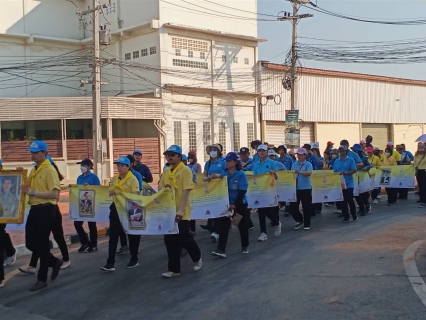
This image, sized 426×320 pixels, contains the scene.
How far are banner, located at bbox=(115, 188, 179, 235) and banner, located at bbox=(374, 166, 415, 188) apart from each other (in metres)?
10.4

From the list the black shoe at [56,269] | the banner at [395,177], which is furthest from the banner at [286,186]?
the black shoe at [56,269]

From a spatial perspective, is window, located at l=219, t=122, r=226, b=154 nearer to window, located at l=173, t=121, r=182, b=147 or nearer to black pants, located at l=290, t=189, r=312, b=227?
window, located at l=173, t=121, r=182, b=147

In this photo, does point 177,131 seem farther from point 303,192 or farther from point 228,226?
point 228,226

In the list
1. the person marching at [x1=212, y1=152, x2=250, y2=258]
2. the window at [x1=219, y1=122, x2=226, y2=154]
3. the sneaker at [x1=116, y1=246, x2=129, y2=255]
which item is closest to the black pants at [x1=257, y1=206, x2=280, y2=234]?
the person marching at [x1=212, y1=152, x2=250, y2=258]

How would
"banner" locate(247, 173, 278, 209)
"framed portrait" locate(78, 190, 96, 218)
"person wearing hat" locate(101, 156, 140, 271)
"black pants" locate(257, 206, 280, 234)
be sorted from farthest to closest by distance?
"banner" locate(247, 173, 278, 209) → "black pants" locate(257, 206, 280, 234) → "framed portrait" locate(78, 190, 96, 218) → "person wearing hat" locate(101, 156, 140, 271)

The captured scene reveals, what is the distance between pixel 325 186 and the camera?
543 inches

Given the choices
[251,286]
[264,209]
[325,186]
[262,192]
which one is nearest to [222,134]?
[325,186]

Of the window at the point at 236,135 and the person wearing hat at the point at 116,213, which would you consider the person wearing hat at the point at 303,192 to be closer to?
the person wearing hat at the point at 116,213

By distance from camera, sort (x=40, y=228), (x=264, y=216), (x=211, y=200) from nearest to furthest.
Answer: (x=40, y=228)
(x=211, y=200)
(x=264, y=216)

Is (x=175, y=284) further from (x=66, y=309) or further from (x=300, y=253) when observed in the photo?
(x=300, y=253)

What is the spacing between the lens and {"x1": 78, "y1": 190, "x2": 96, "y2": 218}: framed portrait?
1094 centimetres

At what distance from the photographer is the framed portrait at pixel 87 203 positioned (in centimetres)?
1094

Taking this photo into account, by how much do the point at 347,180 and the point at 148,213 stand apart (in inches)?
260

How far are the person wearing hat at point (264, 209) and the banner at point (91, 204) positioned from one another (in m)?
2.99
